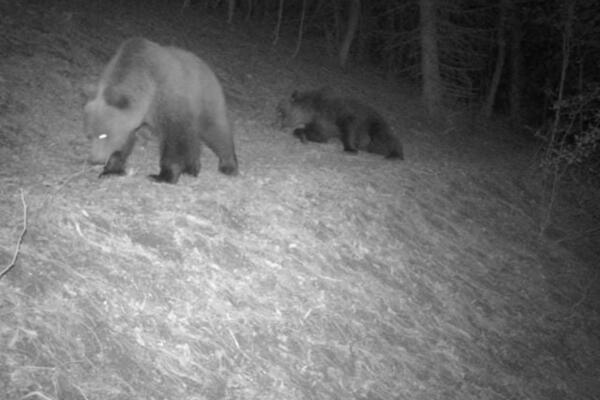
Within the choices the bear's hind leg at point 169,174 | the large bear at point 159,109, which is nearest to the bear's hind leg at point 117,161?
the large bear at point 159,109

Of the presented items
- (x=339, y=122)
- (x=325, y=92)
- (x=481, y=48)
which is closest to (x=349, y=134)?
(x=339, y=122)

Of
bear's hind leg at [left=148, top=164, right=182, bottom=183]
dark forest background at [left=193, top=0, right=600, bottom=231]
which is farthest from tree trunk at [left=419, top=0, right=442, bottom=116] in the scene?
bear's hind leg at [left=148, top=164, right=182, bottom=183]

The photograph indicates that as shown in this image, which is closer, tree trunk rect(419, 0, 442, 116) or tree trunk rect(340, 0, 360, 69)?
tree trunk rect(419, 0, 442, 116)

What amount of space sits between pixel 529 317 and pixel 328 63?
14.1m

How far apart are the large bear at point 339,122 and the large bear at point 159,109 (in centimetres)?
392

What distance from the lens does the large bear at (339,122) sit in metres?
10.9

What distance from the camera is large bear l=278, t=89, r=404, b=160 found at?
35.7 ft

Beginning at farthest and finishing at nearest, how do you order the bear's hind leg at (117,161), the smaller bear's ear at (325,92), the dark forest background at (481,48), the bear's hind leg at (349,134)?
the dark forest background at (481,48)
the smaller bear's ear at (325,92)
the bear's hind leg at (349,134)
the bear's hind leg at (117,161)

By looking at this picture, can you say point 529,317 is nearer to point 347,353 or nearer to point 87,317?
point 347,353

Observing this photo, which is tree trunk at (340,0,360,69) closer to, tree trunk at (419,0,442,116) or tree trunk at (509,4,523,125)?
tree trunk at (419,0,442,116)

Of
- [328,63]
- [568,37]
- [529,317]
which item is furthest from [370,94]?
[529,317]

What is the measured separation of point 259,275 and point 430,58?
1384cm

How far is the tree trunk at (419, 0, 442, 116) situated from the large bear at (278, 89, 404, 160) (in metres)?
6.73

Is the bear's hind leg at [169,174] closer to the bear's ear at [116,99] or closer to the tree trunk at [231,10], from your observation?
the bear's ear at [116,99]
